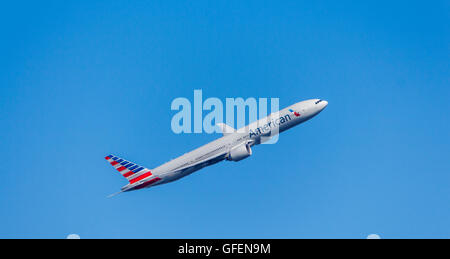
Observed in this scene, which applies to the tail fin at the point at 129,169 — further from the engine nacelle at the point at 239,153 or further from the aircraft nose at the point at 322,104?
the aircraft nose at the point at 322,104

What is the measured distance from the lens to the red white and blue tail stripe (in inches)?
3044

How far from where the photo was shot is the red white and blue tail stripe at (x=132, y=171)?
7731cm

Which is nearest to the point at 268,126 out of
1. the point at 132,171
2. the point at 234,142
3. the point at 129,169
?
the point at 234,142

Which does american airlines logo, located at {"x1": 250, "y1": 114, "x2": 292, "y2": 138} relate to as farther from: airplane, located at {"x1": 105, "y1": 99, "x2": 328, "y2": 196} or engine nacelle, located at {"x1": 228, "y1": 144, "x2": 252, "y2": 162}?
engine nacelle, located at {"x1": 228, "y1": 144, "x2": 252, "y2": 162}

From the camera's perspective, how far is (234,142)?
75.4m

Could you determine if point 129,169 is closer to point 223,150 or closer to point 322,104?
point 223,150

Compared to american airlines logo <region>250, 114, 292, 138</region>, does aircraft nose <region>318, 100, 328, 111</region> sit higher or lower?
higher

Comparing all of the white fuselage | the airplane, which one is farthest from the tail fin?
the white fuselage

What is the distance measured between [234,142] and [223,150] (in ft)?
8.52

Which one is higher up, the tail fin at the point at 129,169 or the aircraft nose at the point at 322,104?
the aircraft nose at the point at 322,104

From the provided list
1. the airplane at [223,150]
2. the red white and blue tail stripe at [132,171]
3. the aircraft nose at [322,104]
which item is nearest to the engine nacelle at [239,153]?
the airplane at [223,150]

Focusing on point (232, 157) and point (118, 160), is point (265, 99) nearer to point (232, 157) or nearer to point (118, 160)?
point (232, 157)
